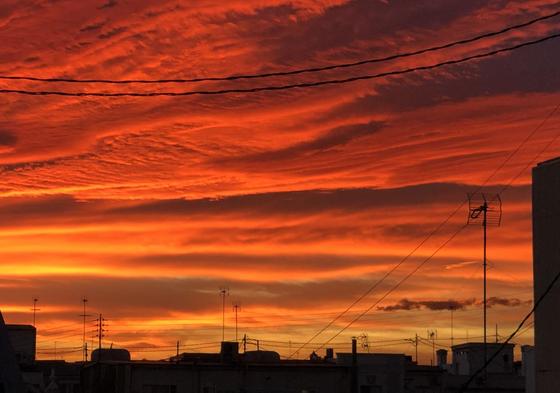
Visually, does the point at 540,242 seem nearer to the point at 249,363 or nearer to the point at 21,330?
the point at 249,363

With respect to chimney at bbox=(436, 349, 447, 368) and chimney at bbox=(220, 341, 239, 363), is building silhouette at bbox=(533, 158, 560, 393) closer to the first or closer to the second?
chimney at bbox=(220, 341, 239, 363)

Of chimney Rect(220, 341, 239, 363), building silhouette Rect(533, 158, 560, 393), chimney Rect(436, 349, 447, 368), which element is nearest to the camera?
building silhouette Rect(533, 158, 560, 393)

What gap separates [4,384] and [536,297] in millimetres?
13306

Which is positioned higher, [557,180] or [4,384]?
[557,180]

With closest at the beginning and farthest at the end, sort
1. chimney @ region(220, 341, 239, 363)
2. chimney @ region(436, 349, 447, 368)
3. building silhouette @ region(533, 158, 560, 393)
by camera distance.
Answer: building silhouette @ region(533, 158, 560, 393)
chimney @ region(220, 341, 239, 363)
chimney @ region(436, 349, 447, 368)

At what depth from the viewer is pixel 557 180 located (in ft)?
85.8

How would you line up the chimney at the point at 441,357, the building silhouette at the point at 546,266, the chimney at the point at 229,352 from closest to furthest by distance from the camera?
the building silhouette at the point at 546,266
the chimney at the point at 229,352
the chimney at the point at 441,357

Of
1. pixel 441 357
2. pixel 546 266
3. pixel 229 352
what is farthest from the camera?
pixel 441 357

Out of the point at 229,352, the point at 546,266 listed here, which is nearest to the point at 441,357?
the point at 229,352

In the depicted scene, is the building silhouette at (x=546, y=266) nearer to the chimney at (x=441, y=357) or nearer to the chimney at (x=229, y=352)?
the chimney at (x=229, y=352)

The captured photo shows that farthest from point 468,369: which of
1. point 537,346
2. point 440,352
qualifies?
point 537,346

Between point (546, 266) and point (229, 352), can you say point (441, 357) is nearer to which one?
point (229, 352)

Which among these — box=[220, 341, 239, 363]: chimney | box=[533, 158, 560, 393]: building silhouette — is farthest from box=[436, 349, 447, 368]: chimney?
box=[533, 158, 560, 393]: building silhouette

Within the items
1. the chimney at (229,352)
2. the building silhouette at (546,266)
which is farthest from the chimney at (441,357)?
the building silhouette at (546,266)
